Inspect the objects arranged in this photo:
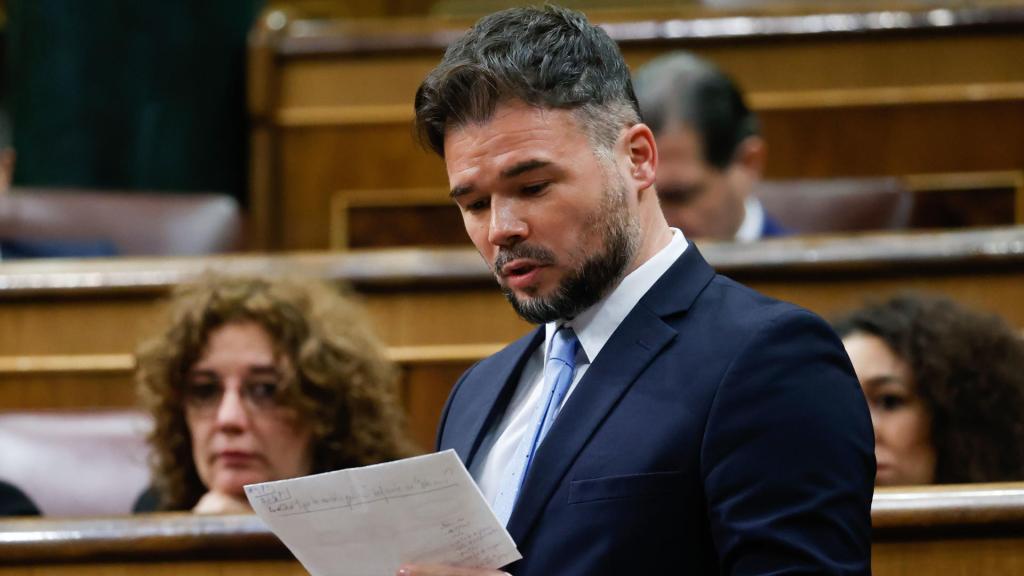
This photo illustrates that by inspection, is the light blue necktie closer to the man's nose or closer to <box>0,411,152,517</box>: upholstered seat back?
the man's nose

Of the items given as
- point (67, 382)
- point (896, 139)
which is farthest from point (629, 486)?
point (896, 139)

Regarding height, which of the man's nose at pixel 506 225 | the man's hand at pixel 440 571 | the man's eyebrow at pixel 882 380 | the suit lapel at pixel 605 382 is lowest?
the man's eyebrow at pixel 882 380

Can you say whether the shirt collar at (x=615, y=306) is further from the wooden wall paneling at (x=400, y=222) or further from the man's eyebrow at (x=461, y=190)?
the wooden wall paneling at (x=400, y=222)

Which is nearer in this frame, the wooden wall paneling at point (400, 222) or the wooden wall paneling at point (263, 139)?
the wooden wall paneling at point (400, 222)

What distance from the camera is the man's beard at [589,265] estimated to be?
22.0 inches

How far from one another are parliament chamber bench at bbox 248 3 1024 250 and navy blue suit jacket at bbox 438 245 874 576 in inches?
45.8

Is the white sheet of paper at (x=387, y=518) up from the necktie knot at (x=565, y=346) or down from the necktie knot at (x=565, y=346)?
down

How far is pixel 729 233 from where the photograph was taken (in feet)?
4.56

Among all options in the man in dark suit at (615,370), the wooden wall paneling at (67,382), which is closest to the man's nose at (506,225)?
the man in dark suit at (615,370)

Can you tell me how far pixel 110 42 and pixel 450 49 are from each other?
133 cm

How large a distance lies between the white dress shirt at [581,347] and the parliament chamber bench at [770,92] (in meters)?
1.09

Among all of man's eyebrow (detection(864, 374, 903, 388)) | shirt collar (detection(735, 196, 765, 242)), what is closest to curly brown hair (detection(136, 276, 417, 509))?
man's eyebrow (detection(864, 374, 903, 388))

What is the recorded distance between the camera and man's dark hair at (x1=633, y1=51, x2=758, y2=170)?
136cm

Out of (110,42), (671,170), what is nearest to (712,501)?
(671,170)
